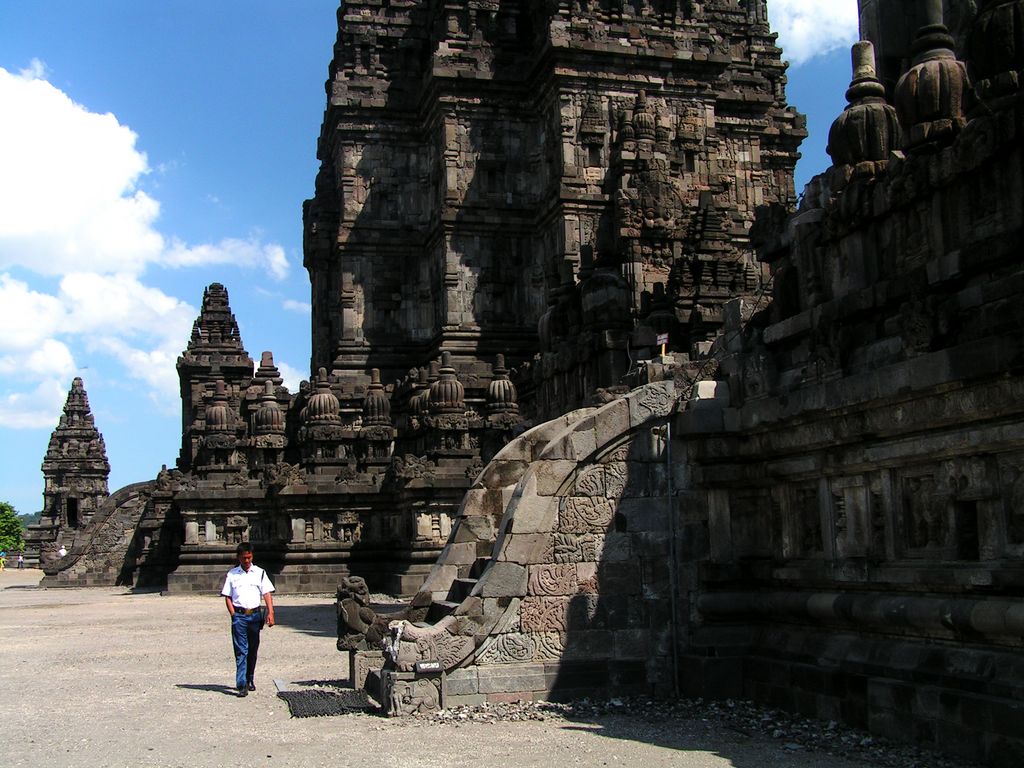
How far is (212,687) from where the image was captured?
14.9 m

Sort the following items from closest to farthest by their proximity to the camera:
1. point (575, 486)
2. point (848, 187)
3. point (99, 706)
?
point (848, 187)
point (575, 486)
point (99, 706)

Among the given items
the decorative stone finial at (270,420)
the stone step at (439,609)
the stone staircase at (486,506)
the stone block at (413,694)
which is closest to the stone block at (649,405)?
the stone staircase at (486,506)

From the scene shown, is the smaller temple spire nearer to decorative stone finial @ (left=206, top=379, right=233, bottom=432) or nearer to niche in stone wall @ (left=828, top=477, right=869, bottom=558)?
decorative stone finial @ (left=206, top=379, right=233, bottom=432)

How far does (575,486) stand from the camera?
1250 centimetres

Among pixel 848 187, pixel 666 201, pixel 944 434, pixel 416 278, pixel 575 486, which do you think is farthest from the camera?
pixel 416 278

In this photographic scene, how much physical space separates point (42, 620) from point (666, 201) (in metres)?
16.6

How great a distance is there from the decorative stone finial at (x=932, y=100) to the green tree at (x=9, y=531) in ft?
330

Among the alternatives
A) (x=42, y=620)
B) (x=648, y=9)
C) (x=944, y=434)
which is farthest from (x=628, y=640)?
(x=648, y=9)

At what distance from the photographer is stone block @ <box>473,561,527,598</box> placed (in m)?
12.1

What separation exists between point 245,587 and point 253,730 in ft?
9.53

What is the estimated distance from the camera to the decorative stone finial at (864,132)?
11836 millimetres

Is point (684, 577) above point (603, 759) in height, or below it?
above

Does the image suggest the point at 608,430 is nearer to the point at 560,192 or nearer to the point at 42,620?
the point at 42,620

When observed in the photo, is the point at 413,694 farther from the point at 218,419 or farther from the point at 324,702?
the point at 218,419
